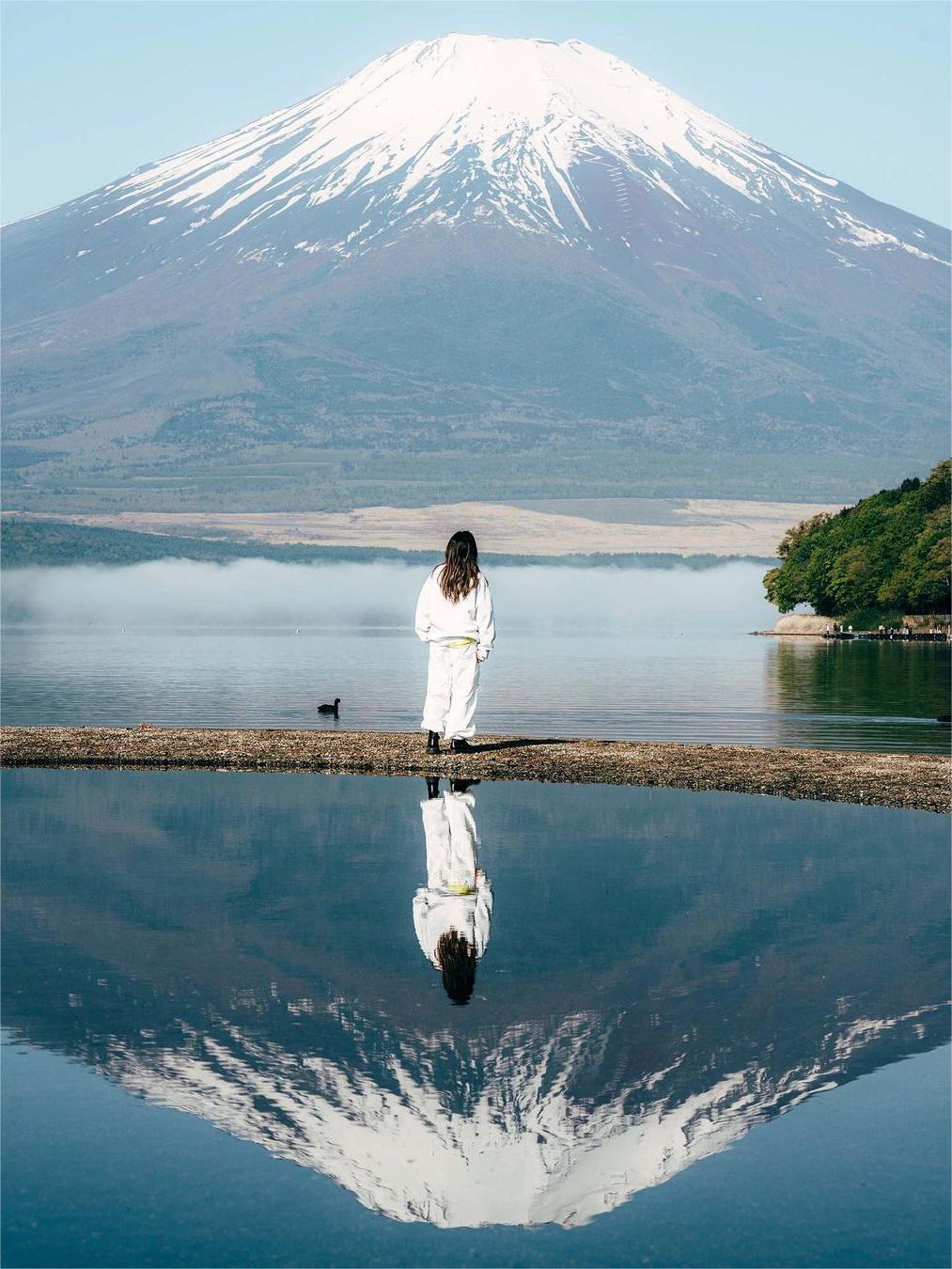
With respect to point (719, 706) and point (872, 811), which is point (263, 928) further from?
point (719, 706)

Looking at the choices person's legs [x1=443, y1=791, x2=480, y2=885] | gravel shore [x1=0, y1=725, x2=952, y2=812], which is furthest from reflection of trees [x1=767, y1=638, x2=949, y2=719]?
person's legs [x1=443, y1=791, x2=480, y2=885]

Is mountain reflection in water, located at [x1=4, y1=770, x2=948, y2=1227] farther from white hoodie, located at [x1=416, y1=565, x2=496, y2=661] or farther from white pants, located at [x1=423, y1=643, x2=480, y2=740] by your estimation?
white pants, located at [x1=423, y1=643, x2=480, y2=740]

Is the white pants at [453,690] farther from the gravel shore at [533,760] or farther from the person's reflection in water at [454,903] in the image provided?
the person's reflection in water at [454,903]

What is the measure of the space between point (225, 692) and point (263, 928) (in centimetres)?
3882

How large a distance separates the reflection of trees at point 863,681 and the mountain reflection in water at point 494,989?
24263mm

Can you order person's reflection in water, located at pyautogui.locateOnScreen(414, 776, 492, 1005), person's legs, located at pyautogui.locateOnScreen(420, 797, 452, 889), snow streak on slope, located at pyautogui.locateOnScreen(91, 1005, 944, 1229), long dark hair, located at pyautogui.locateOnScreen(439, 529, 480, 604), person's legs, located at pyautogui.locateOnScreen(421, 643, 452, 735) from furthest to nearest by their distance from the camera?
person's legs, located at pyautogui.locateOnScreen(421, 643, 452, 735)
long dark hair, located at pyautogui.locateOnScreen(439, 529, 480, 604)
person's legs, located at pyautogui.locateOnScreen(420, 797, 452, 889)
person's reflection in water, located at pyautogui.locateOnScreen(414, 776, 492, 1005)
snow streak on slope, located at pyautogui.locateOnScreen(91, 1005, 944, 1229)

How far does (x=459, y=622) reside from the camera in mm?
19312

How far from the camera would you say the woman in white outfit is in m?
19.2

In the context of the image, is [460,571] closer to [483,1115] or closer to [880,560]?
[483,1115]

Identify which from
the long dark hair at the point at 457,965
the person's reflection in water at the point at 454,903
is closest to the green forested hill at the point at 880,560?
the person's reflection in water at the point at 454,903

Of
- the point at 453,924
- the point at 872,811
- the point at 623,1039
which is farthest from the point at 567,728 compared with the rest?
the point at 623,1039

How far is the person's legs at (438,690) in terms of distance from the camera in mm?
19688

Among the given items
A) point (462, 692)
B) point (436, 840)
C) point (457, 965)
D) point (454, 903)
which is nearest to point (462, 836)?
point (436, 840)

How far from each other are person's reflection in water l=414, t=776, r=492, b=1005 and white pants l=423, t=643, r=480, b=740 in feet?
12.3
